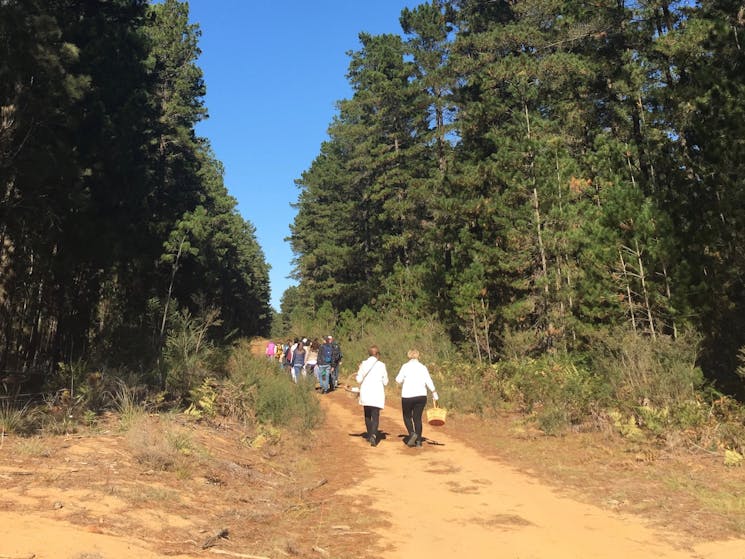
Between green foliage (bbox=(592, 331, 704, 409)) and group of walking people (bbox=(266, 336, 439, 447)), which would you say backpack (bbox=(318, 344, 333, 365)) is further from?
green foliage (bbox=(592, 331, 704, 409))

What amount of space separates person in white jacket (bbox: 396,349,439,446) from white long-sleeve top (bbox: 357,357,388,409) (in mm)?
451

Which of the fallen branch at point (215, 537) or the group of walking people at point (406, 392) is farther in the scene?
the group of walking people at point (406, 392)

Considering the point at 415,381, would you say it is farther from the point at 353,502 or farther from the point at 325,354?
the point at 325,354

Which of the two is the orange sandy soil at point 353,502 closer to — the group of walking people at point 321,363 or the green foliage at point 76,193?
the green foliage at point 76,193

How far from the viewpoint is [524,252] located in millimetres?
16203

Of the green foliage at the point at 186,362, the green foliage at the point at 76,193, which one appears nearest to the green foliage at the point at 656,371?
the green foliage at the point at 186,362

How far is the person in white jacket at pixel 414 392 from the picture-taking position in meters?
9.94

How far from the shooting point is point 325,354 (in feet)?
63.3

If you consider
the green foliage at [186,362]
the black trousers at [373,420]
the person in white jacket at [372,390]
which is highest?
the green foliage at [186,362]

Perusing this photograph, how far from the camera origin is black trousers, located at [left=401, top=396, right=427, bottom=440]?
32.8 ft

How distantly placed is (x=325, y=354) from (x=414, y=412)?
946cm

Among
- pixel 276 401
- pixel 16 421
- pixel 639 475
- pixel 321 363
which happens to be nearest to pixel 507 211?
pixel 321 363

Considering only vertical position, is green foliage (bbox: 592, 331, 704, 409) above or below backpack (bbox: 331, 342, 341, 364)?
below

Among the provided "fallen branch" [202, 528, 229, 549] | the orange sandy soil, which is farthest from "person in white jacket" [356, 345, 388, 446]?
"fallen branch" [202, 528, 229, 549]
